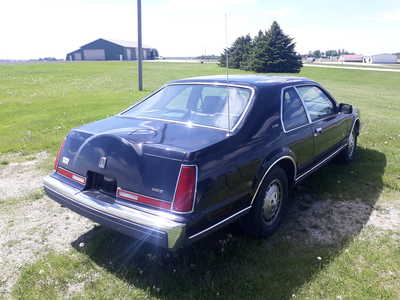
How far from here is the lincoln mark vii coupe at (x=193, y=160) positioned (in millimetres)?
2689

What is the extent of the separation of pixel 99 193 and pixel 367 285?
8.06 feet

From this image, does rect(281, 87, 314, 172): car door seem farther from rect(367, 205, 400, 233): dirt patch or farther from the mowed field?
rect(367, 205, 400, 233): dirt patch

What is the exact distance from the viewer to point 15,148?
6918 millimetres

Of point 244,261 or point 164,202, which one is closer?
point 164,202

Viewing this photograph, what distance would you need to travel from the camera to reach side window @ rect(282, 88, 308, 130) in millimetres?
3859

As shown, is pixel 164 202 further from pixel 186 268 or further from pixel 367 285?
pixel 367 285

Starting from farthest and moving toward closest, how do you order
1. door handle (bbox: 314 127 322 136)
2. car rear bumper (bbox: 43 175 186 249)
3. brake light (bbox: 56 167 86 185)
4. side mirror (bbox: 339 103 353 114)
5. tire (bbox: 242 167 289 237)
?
side mirror (bbox: 339 103 353 114), door handle (bbox: 314 127 322 136), tire (bbox: 242 167 289 237), brake light (bbox: 56 167 86 185), car rear bumper (bbox: 43 175 186 249)

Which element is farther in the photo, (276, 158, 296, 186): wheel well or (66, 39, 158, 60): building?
(66, 39, 158, 60): building

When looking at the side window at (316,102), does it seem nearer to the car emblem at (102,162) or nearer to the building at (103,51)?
the car emblem at (102,162)

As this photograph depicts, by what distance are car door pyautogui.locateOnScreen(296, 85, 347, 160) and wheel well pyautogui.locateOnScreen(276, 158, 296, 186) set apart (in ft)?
2.28

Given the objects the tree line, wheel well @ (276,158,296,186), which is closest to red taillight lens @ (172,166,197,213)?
wheel well @ (276,158,296,186)

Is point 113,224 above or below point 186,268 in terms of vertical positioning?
above

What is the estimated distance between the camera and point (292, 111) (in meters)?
4.02

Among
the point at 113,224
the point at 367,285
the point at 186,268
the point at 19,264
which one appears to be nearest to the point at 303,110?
the point at 367,285
